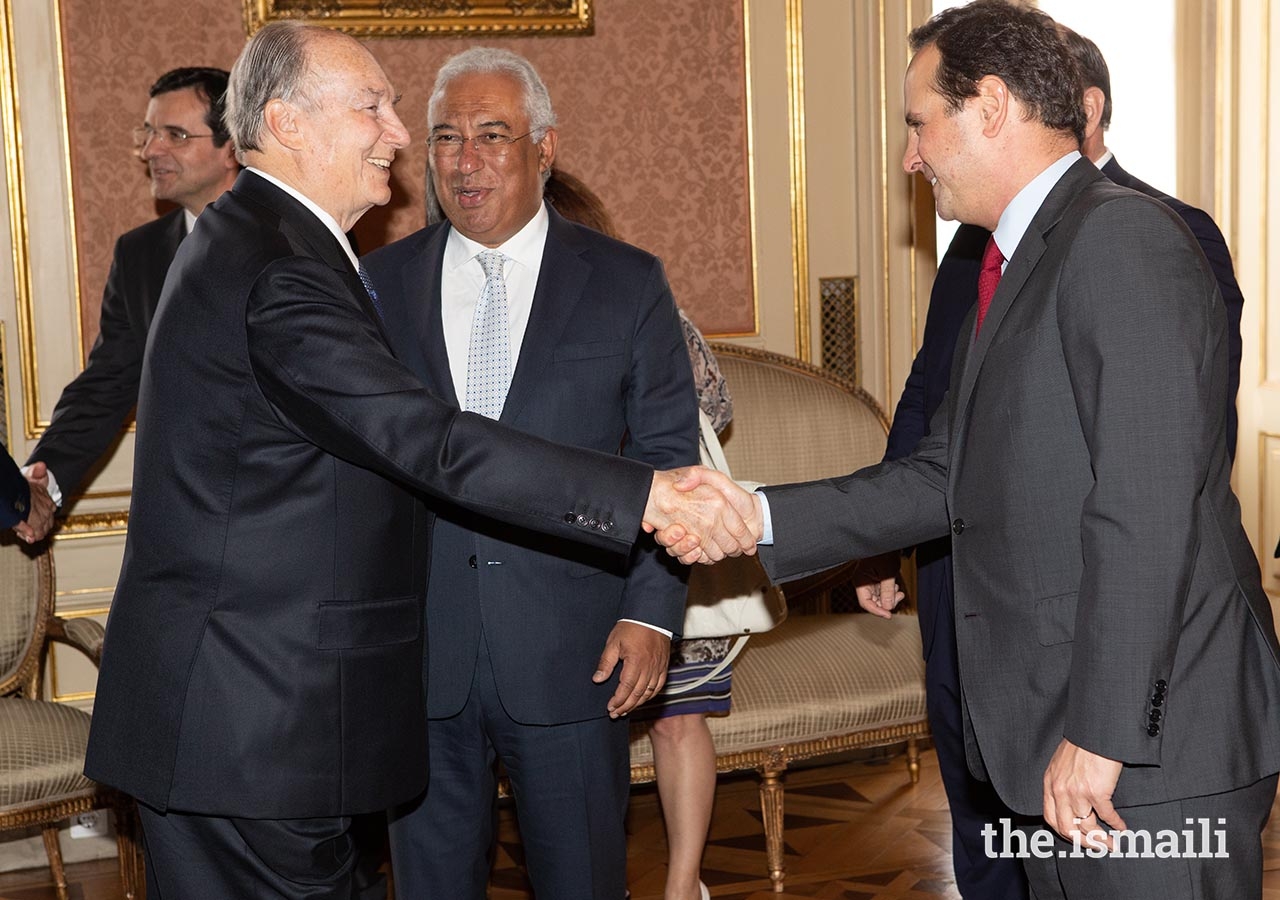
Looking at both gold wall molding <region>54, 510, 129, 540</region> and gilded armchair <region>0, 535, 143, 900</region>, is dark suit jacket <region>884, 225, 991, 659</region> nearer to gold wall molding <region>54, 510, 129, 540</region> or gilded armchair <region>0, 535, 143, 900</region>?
gilded armchair <region>0, 535, 143, 900</region>

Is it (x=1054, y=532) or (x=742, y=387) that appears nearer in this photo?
(x=1054, y=532)

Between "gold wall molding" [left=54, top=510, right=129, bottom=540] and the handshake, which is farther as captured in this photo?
"gold wall molding" [left=54, top=510, right=129, bottom=540]

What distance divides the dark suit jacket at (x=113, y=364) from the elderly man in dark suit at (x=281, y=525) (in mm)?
1961

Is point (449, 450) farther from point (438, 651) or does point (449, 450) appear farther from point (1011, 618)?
point (1011, 618)

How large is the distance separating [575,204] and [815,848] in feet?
6.48

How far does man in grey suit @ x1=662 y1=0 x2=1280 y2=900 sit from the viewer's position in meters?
1.78

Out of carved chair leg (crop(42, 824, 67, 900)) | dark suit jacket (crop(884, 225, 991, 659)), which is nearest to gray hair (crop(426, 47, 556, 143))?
dark suit jacket (crop(884, 225, 991, 659))

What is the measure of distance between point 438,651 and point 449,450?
22.6 inches

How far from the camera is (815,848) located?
4.09m

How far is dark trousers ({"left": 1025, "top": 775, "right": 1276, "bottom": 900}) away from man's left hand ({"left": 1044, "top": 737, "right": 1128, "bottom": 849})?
5 centimetres

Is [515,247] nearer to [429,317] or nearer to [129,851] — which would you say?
[429,317]

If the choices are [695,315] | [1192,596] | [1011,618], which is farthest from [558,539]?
[695,315]

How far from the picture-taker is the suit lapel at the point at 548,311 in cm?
262

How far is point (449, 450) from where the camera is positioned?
214 cm
